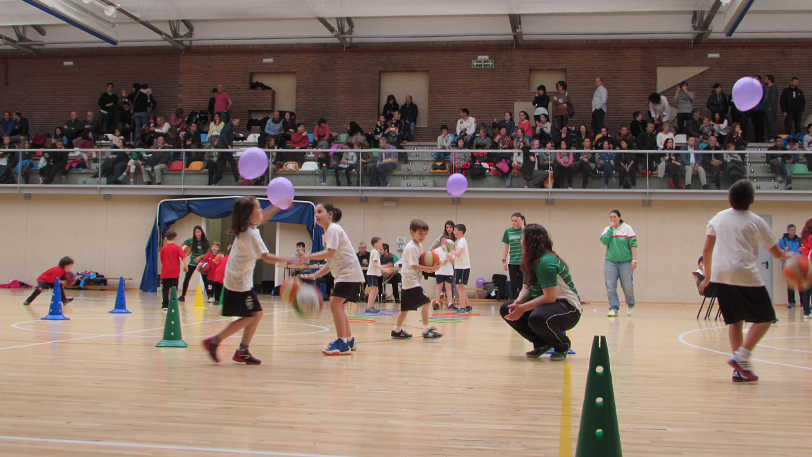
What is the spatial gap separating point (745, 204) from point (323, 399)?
A: 411 centimetres

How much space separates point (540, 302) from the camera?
6305 mm

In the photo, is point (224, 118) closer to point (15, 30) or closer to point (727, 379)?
point (15, 30)

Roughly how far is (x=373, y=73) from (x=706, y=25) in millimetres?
11237

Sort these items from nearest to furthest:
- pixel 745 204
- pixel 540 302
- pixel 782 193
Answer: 1. pixel 745 204
2. pixel 540 302
3. pixel 782 193

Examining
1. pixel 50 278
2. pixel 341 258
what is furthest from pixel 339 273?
pixel 50 278

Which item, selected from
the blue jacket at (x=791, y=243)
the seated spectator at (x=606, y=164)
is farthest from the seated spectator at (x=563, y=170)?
the blue jacket at (x=791, y=243)

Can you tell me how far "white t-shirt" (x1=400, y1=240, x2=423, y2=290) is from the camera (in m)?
8.80

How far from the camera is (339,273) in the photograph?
23.7 feet

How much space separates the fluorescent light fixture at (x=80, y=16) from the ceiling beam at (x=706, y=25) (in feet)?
60.5

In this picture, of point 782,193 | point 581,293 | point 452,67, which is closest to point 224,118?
point 452,67

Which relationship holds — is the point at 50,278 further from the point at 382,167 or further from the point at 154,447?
the point at 154,447

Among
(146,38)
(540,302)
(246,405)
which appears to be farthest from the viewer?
(146,38)

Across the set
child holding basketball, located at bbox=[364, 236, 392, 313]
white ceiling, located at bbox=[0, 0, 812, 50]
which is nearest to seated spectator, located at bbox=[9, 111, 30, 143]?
white ceiling, located at bbox=[0, 0, 812, 50]

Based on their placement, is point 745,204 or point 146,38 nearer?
point 745,204
